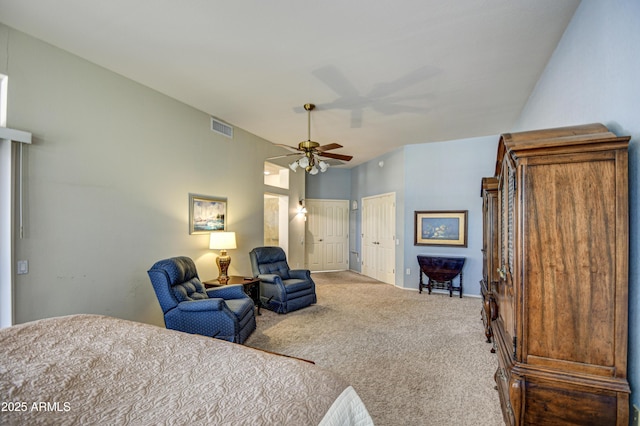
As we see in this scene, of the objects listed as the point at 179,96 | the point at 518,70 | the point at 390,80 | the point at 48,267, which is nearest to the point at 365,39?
the point at 390,80

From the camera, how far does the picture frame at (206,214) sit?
4.10 meters

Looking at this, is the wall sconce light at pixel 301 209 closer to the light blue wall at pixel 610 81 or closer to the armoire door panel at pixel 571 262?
the light blue wall at pixel 610 81

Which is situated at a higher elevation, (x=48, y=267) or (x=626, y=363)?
(x=48, y=267)

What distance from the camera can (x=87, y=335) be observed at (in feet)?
5.00

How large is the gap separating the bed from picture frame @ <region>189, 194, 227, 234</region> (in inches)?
102

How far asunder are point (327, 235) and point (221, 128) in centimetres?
437

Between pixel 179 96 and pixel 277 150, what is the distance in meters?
2.54

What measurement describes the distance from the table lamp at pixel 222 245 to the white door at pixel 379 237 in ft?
12.1

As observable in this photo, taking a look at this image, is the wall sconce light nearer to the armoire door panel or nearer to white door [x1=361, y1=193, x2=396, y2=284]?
white door [x1=361, y1=193, x2=396, y2=284]

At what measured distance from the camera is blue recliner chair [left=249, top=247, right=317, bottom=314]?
439 centimetres

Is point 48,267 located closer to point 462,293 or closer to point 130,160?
point 130,160

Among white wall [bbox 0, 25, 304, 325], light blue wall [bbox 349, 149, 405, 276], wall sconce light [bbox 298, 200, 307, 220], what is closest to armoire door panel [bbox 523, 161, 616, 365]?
white wall [bbox 0, 25, 304, 325]

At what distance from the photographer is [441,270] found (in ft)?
17.7

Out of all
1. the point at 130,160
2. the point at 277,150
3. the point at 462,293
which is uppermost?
the point at 277,150
